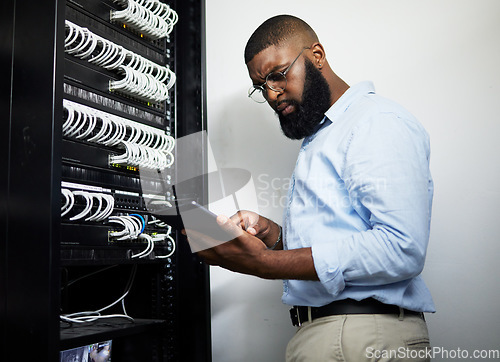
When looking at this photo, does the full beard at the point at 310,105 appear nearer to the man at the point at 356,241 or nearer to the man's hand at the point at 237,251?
the man at the point at 356,241

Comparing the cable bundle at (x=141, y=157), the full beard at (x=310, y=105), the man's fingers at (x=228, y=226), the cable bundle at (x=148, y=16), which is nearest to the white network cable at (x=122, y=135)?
the cable bundle at (x=141, y=157)

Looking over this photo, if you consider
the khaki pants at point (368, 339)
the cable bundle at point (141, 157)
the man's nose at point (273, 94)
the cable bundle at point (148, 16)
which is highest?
the cable bundle at point (148, 16)

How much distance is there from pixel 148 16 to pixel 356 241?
3.66ft

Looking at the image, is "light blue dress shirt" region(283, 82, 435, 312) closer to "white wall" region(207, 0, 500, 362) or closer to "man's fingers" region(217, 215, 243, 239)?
"man's fingers" region(217, 215, 243, 239)

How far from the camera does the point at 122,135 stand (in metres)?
A: 1.52

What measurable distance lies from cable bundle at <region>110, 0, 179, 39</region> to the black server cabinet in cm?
2

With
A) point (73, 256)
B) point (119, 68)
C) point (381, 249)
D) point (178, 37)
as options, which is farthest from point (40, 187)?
point (178, 37)

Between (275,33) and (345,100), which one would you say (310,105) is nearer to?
(345,100)

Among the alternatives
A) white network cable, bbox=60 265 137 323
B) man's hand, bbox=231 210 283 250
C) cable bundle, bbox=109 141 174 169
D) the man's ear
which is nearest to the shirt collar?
the man's ear

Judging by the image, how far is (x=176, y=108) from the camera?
1.91m

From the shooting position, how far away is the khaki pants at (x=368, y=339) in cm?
113

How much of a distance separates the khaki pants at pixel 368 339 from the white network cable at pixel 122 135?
78 centimetres

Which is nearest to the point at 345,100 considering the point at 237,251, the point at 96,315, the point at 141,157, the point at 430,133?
the point at 430,133

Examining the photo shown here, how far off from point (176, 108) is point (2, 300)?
38.3 inches
